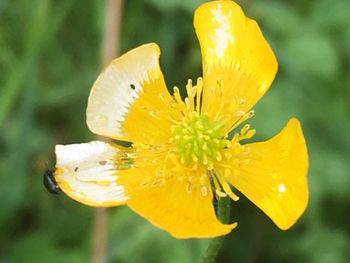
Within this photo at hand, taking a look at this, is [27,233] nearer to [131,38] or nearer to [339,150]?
[131,38]

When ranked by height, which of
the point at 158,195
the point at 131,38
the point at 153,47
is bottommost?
the point at 131,38

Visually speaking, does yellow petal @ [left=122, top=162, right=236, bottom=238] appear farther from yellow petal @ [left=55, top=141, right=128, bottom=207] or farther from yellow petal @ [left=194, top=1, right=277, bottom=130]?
yellow petal @ [left=194, top=1, right=277, bottom=130]

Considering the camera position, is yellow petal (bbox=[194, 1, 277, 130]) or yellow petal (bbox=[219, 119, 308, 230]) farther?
yellow petal (bbox=[194, 1, 277, 130])

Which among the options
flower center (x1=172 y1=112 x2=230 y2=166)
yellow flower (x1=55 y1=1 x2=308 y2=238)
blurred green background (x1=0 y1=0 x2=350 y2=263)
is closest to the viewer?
yellow flower (x1=55 y1=1 x2=308 y2=238)

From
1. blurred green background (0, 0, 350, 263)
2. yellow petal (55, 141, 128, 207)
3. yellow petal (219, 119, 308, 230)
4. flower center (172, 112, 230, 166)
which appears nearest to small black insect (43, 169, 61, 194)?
yellow petal (55, 141, 128, 207)

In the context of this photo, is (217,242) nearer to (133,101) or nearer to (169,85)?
(133,101)

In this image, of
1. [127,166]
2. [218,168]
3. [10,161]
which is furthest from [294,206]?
[10,161]

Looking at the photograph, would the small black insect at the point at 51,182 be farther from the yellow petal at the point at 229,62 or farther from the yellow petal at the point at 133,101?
the yellow petal at the point at 229,62

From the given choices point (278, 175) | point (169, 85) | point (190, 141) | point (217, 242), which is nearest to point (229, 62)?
point (190, 141)
